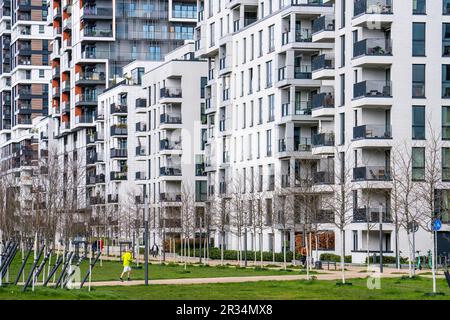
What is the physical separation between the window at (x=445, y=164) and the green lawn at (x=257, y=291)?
1204 inches

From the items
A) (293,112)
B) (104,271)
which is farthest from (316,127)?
(104,271)

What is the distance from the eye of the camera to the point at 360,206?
3292 inches

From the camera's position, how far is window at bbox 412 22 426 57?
82.9m

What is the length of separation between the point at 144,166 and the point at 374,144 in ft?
210

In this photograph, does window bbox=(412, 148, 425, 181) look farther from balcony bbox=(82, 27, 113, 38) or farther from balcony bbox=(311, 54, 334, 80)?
balcony bbox=(82, 27, 113, 38)

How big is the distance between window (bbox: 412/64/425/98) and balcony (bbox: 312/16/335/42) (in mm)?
9278

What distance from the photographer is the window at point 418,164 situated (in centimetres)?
8112

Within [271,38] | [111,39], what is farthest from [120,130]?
[271,38]

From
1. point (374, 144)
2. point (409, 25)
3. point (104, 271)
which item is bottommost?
point (104, 271)

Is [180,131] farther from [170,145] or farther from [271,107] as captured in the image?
[271,107]

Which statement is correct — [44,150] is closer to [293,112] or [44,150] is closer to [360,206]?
[293,112]

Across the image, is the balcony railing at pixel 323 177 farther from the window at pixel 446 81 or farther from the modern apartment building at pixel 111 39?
the modern apartment building at pixel 111 39

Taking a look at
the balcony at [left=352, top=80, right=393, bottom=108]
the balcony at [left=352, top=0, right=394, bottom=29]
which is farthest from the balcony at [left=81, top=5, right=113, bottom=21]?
the balcony at [left=352, top=80, right=393, bottom=108]

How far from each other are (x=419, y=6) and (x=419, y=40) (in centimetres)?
234
